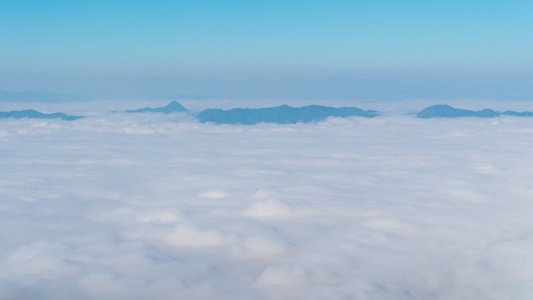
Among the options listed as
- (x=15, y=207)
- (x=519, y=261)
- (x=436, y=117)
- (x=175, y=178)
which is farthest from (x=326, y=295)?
(x=436, y=117)

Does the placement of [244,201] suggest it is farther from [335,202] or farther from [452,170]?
[452,170]

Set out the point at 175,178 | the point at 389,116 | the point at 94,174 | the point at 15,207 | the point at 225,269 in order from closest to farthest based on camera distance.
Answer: the point at 225,269 → the point at 15,207 → the point at 175,178 → the point at 94,174 → the point at 389,116

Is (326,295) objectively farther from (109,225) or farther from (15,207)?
(15,207)

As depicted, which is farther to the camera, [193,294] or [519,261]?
[519,261]

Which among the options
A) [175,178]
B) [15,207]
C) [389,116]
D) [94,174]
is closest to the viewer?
[15,207]

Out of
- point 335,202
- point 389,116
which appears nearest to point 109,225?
point 335,202

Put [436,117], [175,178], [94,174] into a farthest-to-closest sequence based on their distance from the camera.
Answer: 1. [436,117]
2. [94,174]
3. [175,178]

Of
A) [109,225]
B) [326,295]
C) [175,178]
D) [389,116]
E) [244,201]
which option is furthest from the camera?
[389,116]

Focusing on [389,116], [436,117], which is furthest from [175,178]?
[436,117]

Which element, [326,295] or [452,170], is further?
[452,170]
